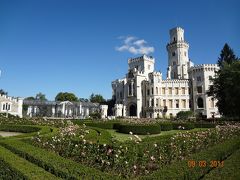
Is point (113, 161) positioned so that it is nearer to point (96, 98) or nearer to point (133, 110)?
point (133, 110)

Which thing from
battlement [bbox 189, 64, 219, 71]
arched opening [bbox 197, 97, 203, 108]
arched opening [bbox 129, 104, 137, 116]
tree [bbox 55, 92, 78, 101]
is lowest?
arched opening [bbox 129, 104, 137, 116]

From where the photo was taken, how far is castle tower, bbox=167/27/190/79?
74.2m

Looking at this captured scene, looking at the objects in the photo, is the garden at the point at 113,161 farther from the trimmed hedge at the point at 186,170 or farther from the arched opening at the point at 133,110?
the arched opening at the point at 133,110

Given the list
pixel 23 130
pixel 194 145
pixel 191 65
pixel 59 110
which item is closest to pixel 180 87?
pixel 191 65

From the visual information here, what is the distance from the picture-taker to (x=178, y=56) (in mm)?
75562

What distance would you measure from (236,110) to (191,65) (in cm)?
3882

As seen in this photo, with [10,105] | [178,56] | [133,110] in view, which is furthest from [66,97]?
[178,56]

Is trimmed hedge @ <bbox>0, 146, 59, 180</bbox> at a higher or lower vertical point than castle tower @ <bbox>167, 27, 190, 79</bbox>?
lower

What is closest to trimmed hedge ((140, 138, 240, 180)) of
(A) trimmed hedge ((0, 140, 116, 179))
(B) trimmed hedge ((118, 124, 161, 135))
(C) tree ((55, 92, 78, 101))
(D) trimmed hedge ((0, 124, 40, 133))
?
(A) trimmed hedge ((0, 140, 116, 179))

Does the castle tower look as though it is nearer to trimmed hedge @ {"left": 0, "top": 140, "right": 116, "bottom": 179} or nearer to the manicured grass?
the manicured grass

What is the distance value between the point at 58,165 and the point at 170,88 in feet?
215

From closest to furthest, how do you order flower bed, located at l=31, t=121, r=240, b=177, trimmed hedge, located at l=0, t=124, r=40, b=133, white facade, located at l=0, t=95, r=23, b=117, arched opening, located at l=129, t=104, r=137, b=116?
flower bed, located at l=31, t=121, r=240, b=177 < trimmed hedge, located at l=0, t=124, r=40, b=133 < white facade, located at l=0, t=95, r=23, b=117 < arched opening, located at l=129, t=104, r=137, b=116

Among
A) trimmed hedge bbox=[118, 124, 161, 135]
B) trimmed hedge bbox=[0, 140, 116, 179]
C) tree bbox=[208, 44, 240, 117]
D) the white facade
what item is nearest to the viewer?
trimmed hedge bbox=[0, 140, 116, 179]

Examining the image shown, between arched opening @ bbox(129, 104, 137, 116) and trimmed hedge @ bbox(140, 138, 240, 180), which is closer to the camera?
trimmed hedge @ bbox(140, 138, 240, 180)
